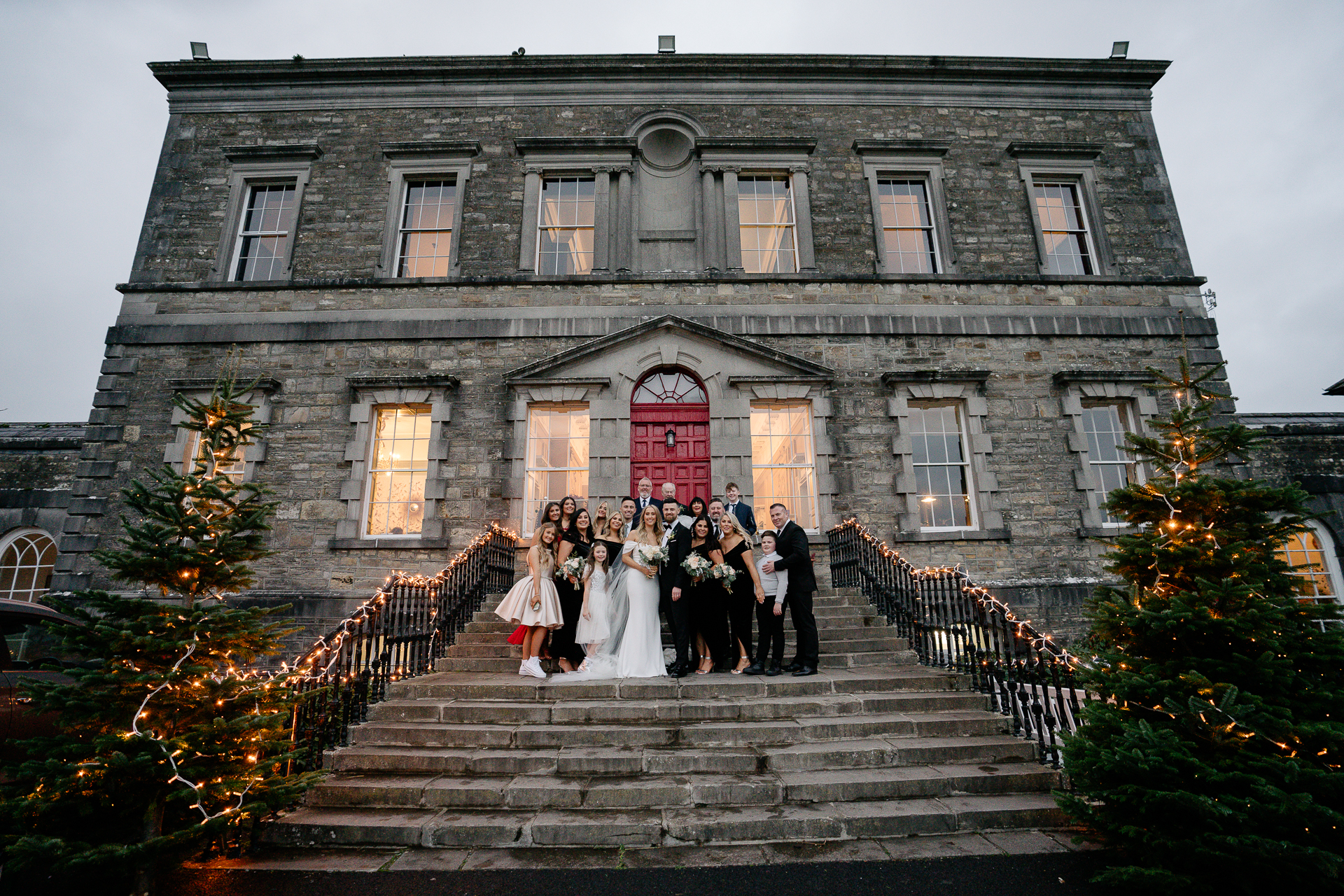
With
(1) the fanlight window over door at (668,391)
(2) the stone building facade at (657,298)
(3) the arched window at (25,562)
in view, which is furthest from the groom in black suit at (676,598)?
(3) the arched window at (25,562)

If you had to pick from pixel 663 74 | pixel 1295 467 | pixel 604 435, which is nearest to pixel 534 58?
pixel 663 74

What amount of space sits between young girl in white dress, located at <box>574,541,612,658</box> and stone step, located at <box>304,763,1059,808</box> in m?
1.97

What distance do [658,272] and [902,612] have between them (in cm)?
743

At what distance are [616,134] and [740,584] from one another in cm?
979

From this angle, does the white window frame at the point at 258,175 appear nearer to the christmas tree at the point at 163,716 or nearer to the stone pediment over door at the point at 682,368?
the stone pediment over door at the point at 682,368

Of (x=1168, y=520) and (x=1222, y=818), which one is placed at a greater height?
(x=1168, y=520)

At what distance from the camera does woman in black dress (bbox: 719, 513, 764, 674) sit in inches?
261

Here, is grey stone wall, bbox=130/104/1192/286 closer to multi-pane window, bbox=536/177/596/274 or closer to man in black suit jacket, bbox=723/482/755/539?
multi-pane window, bbox=536/177/596/274

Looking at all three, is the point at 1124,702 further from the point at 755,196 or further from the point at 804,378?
the point at 755,196

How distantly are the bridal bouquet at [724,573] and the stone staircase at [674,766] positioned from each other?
A: 995 millimetres

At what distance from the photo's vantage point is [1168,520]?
456cm

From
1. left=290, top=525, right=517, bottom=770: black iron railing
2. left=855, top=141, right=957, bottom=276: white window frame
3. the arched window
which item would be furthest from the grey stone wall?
left=290, top=525, right=517, bottom=770: black iron railing

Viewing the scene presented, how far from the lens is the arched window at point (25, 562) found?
1138cm

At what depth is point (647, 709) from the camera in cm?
553
